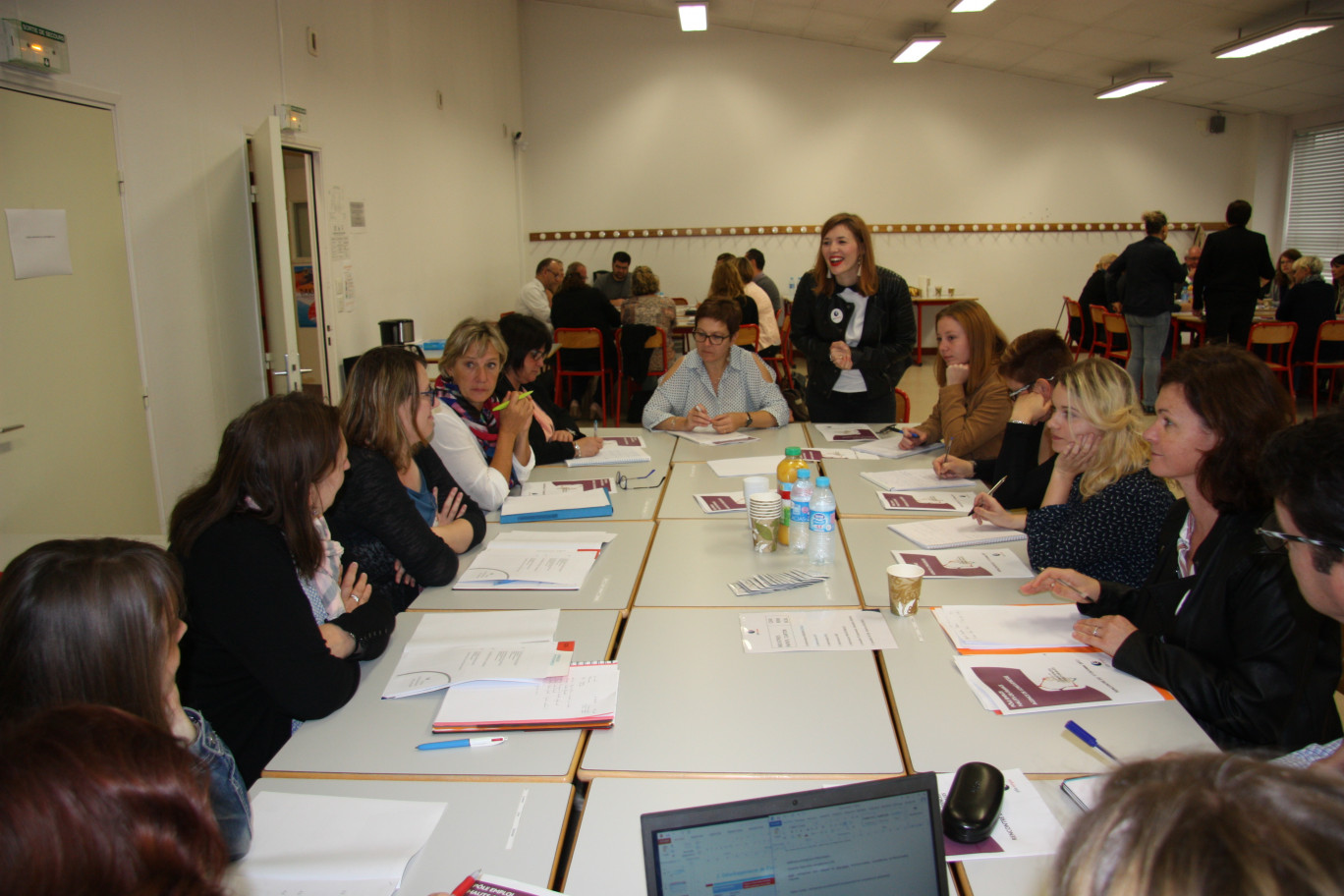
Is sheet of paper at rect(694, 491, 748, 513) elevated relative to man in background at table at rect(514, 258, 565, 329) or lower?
lower

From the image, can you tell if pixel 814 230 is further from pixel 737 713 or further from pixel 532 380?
pixel 737 713

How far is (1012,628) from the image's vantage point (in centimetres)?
182

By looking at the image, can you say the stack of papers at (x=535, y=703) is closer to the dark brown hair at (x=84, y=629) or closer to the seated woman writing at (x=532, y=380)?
the dark brown hair at (x=84, y=629)

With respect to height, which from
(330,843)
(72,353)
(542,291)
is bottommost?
(330,843)

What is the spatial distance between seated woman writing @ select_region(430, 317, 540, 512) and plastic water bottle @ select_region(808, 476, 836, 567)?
1.16m

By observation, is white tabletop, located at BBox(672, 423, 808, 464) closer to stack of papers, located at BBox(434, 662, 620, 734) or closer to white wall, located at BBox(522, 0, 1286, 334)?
stack of papers, located at BBox(434, 662, 620, 734)

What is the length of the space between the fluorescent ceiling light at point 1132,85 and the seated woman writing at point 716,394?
720 centimetres

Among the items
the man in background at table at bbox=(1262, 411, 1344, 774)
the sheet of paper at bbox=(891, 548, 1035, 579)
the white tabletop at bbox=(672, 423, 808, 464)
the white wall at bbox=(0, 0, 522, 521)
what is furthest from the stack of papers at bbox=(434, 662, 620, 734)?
the white wall at bbox=(0, 0, 522, 521)

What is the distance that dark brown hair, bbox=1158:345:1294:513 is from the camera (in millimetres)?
1712

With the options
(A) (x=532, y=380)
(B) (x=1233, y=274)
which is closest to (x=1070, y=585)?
(A) (x=532, y=380)

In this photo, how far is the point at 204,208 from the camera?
154 inches

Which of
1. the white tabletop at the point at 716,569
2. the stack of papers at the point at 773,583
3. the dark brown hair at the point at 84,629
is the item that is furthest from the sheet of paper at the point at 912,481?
the dark brown hair at the point at 84,629

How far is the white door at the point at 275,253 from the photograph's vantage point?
3930 millimetres

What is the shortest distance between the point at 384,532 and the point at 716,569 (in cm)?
88
